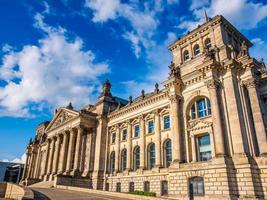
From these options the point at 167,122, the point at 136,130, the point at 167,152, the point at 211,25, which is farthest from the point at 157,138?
the point at 211,25

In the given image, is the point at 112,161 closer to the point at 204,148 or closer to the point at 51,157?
the point at 51,157

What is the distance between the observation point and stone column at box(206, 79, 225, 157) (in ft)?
82.1

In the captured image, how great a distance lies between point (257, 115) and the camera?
2622 cm

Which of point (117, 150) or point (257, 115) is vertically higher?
point (257, 115)

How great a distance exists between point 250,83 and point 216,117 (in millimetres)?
5866

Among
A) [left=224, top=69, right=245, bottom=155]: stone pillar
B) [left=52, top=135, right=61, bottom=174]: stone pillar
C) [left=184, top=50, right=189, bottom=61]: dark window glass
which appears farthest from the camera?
[left=52, top=135, right=61, bottom=174]: stone pillar

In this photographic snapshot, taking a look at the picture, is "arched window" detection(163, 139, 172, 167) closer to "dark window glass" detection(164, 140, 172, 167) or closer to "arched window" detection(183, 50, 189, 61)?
"dark window glass" detection(164, 140, 172, 167)

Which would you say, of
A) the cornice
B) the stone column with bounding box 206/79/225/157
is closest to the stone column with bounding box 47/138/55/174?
the cornice

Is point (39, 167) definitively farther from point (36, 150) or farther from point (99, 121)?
point (99, 121)

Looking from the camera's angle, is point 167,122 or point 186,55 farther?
point 186,55

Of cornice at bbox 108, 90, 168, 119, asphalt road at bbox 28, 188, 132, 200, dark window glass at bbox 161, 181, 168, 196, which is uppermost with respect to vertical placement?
cornice at bbox 108, 90, 168, 119

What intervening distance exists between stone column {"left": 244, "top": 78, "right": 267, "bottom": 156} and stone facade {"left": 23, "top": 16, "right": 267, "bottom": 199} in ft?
0.34

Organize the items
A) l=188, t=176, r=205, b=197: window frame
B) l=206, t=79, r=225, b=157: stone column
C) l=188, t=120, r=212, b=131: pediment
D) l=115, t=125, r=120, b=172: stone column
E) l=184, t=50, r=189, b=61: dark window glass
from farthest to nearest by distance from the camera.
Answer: l=115, t=125, r=120, b=172: stone column → l=184, t=50, r=189, b=61: dark window glass → l=188, t=120, r=212, b=131: pediment → l=188, t=176, r=205, b=197: window frame → l=206, t=79, r=225, b=157: stone column

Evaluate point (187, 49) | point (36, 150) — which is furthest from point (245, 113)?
point (36, 150)
